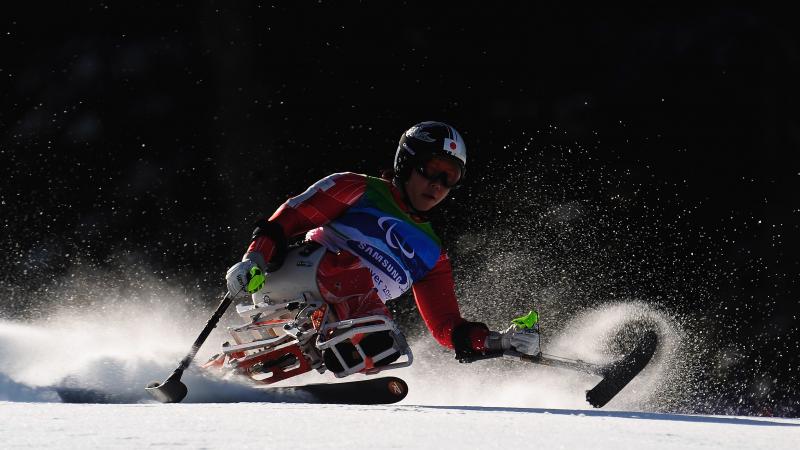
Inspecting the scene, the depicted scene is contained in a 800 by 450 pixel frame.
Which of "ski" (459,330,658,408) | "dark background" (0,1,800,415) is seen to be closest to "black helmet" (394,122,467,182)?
"ski" (459,330,658,408)

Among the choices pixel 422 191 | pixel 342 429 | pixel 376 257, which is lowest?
pixel 376 257

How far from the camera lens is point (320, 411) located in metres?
2.33

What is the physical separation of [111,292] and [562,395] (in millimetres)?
3646

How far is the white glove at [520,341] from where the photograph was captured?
3.86m

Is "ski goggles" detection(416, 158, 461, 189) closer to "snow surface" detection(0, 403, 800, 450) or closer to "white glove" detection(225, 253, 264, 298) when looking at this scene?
"white glove" detection(225, 253, 264, 298)

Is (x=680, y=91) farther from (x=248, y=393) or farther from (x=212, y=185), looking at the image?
(x=248, y=393)

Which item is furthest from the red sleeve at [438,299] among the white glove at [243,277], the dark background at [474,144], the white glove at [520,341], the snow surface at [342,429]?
the dark background at [474,144]

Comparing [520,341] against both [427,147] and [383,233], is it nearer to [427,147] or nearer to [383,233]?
[383,233]

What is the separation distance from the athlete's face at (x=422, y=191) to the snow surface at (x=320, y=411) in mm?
934

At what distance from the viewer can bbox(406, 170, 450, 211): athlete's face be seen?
4156mm

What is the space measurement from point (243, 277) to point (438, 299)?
1177 millimetres

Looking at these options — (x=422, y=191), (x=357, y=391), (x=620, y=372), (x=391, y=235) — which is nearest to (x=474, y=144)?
(x=422, y=191)

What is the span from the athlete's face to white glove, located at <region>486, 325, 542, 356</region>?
0.68 metres

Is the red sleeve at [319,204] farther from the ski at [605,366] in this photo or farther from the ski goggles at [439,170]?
the ski at [605,366]
